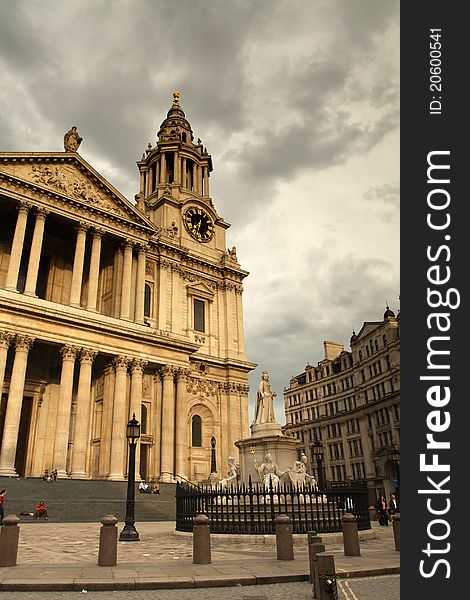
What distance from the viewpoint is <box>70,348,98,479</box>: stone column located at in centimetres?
3034

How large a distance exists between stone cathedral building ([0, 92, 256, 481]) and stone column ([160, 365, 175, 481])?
0.08 m

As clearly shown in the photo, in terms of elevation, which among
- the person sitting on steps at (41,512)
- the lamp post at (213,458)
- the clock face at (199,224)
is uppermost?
the clock face at (199,224)

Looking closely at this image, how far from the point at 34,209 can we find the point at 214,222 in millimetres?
20567

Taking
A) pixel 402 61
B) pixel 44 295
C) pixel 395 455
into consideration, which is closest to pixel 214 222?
pixel 44 295

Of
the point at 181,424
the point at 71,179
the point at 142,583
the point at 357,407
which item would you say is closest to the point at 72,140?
the point at 71,179

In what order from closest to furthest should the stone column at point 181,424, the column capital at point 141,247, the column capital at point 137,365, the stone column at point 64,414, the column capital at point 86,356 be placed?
1. the stone column at point 64,414
2. the column capital at point 86,356
3. the column capital at point 137,365
4. the stone column at point 181,424
5. the column capital at point 141,247

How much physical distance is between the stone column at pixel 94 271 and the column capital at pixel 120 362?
4.05m

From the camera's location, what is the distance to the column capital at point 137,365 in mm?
34781

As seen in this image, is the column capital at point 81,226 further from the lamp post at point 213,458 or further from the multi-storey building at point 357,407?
the multi-storey building at point 357,407

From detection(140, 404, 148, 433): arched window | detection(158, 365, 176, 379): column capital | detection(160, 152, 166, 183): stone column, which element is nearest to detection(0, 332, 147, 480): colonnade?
detection(158, 365, 176, 379): column capital

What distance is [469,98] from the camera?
9320 mm

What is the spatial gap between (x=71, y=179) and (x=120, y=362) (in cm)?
1468

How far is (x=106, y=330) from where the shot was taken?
3388cm

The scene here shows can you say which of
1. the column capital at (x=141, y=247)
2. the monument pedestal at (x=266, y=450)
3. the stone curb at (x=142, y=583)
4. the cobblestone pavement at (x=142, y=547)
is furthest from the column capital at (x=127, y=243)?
the stone curb at (x=142, y=583)
